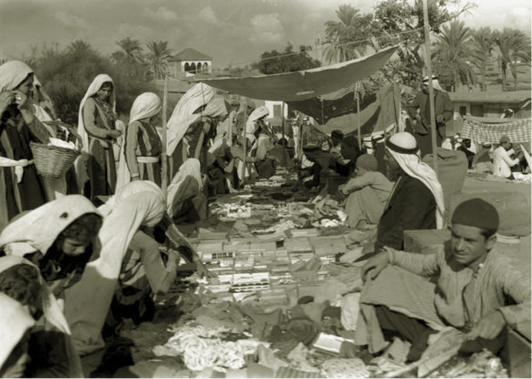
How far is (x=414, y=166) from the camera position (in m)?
5.26

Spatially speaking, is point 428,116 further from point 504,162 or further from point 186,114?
point 504,162

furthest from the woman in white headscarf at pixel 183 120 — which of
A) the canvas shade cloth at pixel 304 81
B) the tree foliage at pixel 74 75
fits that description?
the tree foliage at pixel 74 75

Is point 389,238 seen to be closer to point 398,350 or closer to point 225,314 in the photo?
point 225,314

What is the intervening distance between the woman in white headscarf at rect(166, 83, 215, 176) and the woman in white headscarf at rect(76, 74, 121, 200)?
1.20 m

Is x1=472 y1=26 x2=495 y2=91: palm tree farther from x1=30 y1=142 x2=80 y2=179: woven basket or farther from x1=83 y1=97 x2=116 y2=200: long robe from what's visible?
x1=30 y1=142 x2=80 y2=179: woven basket

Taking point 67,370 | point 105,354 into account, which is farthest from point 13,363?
point 105,354

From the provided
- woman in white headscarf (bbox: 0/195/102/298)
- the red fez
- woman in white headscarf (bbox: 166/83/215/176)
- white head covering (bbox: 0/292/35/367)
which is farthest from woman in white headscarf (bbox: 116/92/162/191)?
white head covering (bbox: 0/292/35/367)

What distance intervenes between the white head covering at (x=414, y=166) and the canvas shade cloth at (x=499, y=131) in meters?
7.98

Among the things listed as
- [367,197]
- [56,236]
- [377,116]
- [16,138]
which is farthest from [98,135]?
[377,116]

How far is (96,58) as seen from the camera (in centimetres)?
2809

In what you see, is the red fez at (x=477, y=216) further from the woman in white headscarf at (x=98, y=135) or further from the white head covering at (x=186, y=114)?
the white head covering at (x=186, y=114)

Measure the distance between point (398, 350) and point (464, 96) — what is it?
864 inches

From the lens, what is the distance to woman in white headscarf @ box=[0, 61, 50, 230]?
16.8 feet

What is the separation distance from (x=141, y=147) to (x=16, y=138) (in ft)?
5.93
